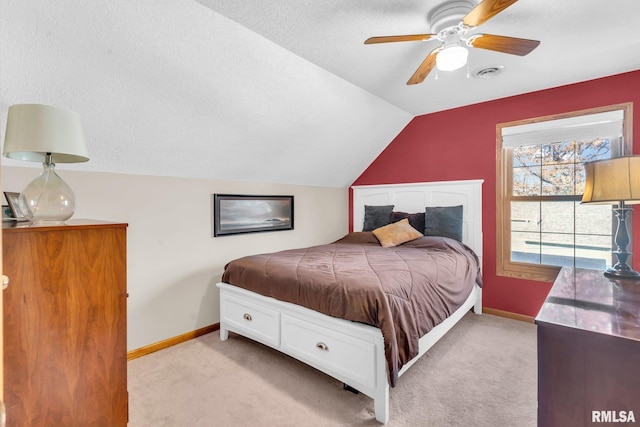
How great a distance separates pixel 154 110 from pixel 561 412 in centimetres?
270

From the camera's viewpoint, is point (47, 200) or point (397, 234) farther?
point (397, 234)

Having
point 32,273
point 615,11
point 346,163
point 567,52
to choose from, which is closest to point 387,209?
point 346,163

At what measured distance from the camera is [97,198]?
7.67ft

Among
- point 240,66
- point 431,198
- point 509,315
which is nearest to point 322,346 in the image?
point 240,66

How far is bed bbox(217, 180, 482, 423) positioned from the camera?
1.76 m

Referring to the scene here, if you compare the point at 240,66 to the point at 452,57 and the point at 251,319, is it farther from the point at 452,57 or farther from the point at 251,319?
the point at 251,319

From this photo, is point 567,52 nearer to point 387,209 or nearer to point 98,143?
point 387,209

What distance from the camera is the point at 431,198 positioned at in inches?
151

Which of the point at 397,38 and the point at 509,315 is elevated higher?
the point at 397,38

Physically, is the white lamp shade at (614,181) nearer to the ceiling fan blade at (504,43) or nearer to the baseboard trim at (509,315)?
the ceiling fan blade at (504,43)

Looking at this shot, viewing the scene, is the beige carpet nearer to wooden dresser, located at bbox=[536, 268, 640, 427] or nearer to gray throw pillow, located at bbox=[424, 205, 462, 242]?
wooden dresser, located at bbox=[536, 268, 640, 427]

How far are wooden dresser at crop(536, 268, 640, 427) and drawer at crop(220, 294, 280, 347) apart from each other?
1.69m

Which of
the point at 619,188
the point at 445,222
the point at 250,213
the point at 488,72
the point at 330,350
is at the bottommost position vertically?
the point at 330,350

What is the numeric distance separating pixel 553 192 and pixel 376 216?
1935 millimetres
